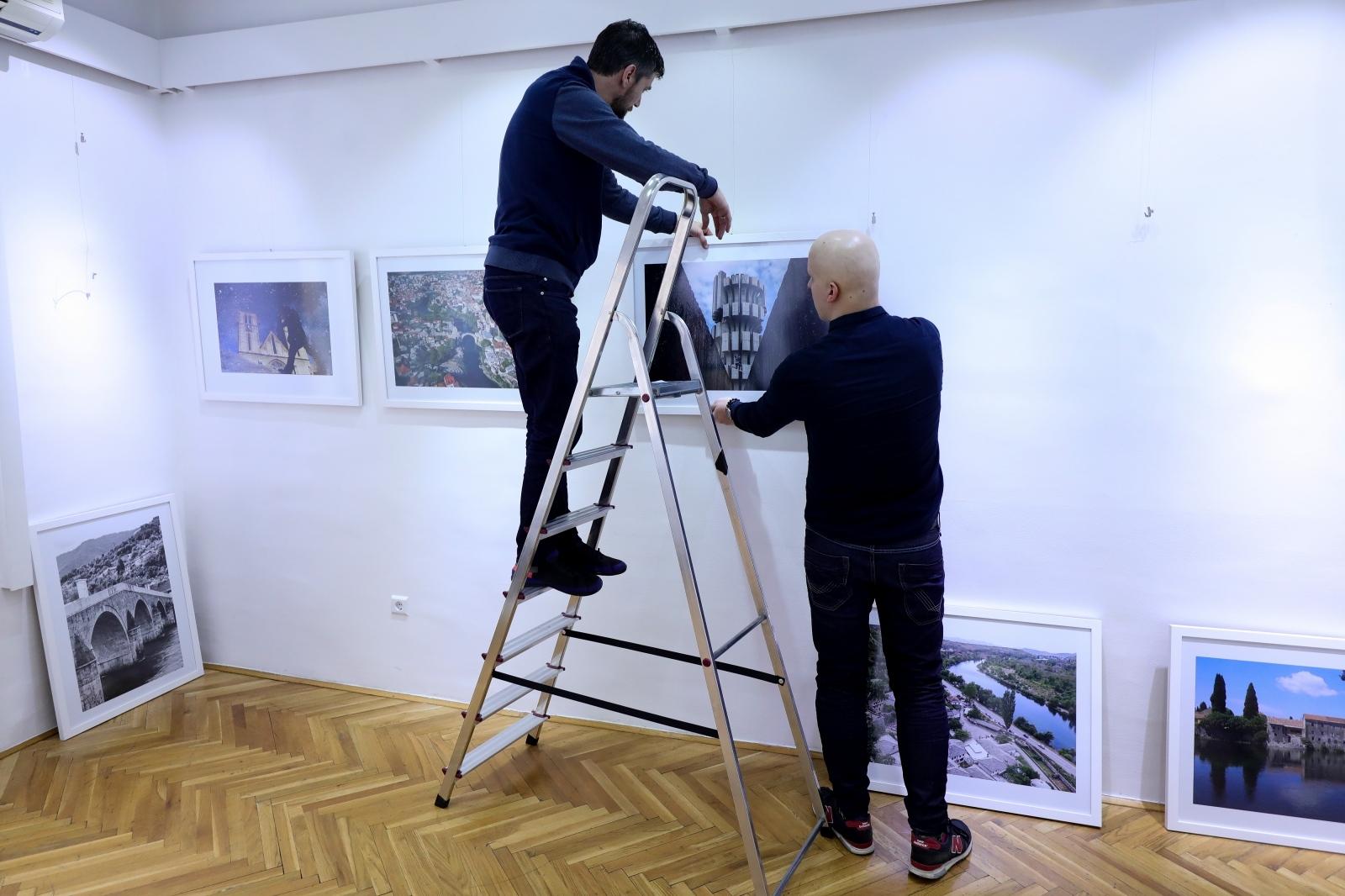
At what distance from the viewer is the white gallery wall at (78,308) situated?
3387 millimetres

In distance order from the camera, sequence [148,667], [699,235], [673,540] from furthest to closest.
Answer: [148,667] → [699,235] → [673,540]

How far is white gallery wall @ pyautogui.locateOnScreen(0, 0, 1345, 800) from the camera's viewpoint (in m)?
2.62

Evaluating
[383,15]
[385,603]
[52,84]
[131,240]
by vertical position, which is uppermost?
[383,15]

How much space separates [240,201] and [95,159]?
1.91 ft

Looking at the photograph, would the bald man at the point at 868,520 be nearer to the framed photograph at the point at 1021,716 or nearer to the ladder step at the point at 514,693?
the framed photograph at the point at 1021,716

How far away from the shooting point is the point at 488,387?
348 centimetres

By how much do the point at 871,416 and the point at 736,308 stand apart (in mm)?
859

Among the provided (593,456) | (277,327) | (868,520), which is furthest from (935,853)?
(277,327)

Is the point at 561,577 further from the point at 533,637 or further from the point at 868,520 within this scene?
the point at 868,520

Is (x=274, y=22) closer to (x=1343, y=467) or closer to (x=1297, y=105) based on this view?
(x=1297, y=105)

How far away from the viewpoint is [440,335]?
352cm

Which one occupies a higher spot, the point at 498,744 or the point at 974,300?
the point at 974,300

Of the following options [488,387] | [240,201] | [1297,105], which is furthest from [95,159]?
[1297,105]

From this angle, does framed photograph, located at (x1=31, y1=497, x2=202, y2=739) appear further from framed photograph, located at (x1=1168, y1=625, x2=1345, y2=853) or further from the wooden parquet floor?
framed photograph, located at (x1=1168, y1=625, x2=1345, y2=853)
